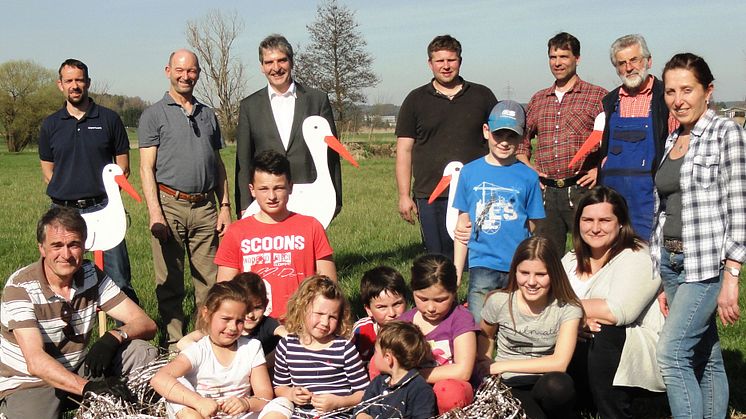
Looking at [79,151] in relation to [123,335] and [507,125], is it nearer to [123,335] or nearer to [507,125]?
[123,335]

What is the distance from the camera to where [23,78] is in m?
57.9

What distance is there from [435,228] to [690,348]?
7.71 ft

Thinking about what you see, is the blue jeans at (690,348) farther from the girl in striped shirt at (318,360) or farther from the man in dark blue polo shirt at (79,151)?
the man in dark blue polo shirt at (79,151)

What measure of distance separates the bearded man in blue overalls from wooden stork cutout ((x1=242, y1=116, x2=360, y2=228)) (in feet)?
6.56

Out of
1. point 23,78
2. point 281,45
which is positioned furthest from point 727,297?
point 23,78

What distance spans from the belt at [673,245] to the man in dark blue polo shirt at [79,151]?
4.20m

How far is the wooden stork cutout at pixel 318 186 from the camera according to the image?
5.76m

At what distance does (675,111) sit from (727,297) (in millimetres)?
975

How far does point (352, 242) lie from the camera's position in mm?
10891

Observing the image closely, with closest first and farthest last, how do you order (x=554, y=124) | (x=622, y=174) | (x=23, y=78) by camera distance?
(x=622, y=174) → (x=554, y=124) → (x=23, y=78)

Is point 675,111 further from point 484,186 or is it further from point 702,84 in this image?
point 484,186

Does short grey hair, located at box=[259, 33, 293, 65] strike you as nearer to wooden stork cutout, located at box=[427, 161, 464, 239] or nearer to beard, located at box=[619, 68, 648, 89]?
wooden stork cutout, located at box=[427, 161, 464, 239]

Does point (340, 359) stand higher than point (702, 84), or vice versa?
point (702, 84)

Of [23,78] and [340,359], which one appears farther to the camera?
[23,78]
